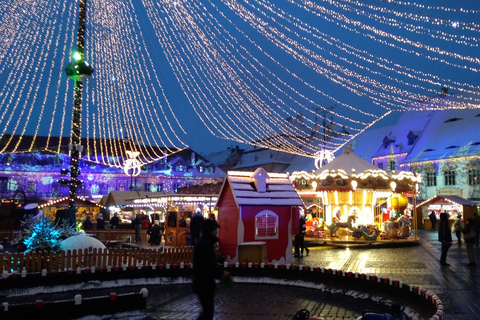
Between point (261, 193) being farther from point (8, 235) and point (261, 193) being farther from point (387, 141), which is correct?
point (387, 141)

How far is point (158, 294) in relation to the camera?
10.4m

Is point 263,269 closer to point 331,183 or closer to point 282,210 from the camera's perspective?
point 282,210

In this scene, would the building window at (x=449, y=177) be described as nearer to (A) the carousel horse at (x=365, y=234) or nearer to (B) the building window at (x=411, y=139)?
(B) the building window at (x=411, y=139)

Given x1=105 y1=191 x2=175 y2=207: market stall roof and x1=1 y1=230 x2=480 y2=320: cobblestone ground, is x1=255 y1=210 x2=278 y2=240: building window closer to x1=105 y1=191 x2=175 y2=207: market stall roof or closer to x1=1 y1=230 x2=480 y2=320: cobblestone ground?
x1=1 y1=230 x2=480 y2=320: cobblestone ground

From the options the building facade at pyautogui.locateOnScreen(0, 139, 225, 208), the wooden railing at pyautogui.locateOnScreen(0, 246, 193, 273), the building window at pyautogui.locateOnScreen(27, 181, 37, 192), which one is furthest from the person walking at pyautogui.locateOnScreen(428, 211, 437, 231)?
the building window at pyautogui.locateOnScreen(27, 181, 37, 192)

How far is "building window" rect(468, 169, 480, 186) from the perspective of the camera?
35.0m

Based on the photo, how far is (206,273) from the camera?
20.2ft

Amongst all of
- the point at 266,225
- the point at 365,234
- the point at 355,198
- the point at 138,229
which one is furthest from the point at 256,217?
the point at 355,198

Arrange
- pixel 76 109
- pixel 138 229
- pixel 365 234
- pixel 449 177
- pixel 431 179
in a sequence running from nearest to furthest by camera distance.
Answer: pixel 76 109
pixel 138 229
pixel 365 234
pixel 449 177
pixel 431 179

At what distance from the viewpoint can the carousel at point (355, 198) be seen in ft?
74.8

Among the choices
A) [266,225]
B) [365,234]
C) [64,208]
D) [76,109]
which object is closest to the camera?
[266,225]

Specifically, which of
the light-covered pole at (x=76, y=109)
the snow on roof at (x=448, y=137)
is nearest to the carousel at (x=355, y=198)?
the light-covered pole at (x=76, y=109)

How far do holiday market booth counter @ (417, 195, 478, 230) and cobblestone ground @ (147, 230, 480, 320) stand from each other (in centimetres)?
1645

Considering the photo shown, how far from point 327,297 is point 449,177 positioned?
103 feet
